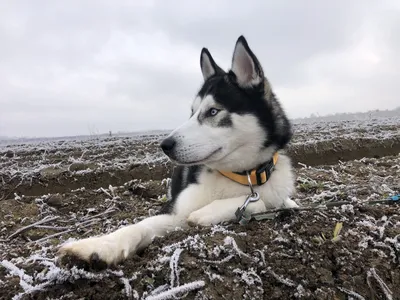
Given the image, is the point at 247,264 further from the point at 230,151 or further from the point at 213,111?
the point at 213,111

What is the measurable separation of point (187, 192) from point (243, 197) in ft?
1.72

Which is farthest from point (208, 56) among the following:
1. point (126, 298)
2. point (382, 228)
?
point (126, 298)

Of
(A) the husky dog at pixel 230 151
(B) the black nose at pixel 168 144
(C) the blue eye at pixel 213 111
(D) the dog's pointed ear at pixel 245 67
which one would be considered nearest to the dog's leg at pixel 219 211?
(A) the husky dog at pixel 230 151

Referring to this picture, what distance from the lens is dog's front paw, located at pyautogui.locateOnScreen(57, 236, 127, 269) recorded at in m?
1.99

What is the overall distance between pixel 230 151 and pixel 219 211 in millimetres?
588

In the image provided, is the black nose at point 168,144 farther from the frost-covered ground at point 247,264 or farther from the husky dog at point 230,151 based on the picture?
the frost-covered ground at point 247,264

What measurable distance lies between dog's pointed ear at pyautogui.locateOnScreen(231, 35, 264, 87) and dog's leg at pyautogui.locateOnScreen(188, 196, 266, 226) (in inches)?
47.4

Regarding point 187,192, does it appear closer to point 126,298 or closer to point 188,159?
point 188,159

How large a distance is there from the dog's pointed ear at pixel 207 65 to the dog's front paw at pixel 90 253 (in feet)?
7.90

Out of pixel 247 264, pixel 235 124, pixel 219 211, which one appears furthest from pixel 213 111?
pixel 247 264

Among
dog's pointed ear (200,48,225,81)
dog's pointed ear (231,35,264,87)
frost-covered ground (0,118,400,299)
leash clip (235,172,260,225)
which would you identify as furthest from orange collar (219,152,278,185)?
dog's pointed ear (200,48,225,81)

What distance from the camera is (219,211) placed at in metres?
2.88

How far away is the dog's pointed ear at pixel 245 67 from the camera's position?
345cm

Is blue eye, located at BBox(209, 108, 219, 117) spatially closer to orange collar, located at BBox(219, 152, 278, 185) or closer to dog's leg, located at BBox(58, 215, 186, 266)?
orange collar, located at BBox(219, 152, 278, 185)
